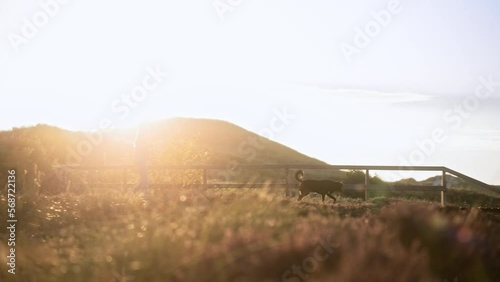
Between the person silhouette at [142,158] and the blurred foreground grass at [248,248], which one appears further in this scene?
the person silhouette at [142,158]

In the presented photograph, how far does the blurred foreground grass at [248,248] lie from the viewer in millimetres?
6316

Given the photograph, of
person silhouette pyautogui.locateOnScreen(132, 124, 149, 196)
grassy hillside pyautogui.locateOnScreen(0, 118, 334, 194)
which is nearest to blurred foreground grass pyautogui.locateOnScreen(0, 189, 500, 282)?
person silhouette pyautogui.locateOnScreen(132, 124, 149, 196)

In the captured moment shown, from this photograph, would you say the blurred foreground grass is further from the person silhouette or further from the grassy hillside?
the grassy hillside

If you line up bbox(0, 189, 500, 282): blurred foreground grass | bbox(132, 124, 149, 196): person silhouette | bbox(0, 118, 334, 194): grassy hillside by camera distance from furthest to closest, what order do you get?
bbox(0, 118, 334, 194): grassy hillside → bbox(132, 124, 149, 196): person silhouette → bbox(0, 189, 500, 282): blurred foreground grass

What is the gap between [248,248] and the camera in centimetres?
693

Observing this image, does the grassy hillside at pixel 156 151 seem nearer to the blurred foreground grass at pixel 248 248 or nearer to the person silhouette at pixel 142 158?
the person silhouette at pixel 142 158

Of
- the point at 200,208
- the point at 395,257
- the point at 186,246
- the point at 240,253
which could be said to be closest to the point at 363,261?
the point at 395,257

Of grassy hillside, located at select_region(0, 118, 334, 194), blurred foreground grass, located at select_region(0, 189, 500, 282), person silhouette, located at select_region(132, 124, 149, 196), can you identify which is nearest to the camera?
blurred foreground grass, located at select_region(0, 189, 500, 282)

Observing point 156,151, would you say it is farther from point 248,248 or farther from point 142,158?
point 248,248

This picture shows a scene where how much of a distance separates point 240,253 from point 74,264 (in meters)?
2.90

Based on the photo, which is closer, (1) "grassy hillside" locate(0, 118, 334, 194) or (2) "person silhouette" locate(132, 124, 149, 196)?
(2) "person silhouette" locate(132, 124, 149, 196)

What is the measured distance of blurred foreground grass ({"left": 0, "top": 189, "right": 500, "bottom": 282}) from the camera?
6.32 m

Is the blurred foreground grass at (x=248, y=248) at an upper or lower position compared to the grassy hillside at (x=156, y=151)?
lower

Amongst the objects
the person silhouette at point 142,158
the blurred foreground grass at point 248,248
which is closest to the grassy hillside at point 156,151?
the person silhouette at point 142,158
